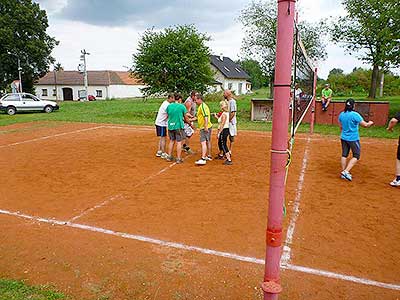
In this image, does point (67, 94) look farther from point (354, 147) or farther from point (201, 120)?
point (354, 147)

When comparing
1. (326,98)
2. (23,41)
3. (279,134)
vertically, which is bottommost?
(279,134)

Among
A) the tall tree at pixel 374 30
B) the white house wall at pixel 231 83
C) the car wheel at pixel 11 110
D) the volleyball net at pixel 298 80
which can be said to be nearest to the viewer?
the volleyball net at pixel 298 80

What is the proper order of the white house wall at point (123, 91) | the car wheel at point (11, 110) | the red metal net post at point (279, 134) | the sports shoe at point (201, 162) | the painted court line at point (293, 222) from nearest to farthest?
the red metal net post at point (279, 134) < the painted court line at point (293, 222) < the sports shoe at point (201, 162) < the car wheel at point (11, 110) < the white house wall at point (123, 91)

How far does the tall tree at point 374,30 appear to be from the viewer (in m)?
16.3

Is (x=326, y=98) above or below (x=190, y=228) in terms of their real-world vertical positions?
above

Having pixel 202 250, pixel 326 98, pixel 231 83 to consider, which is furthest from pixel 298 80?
pixel 231 83

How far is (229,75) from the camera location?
55062 mm

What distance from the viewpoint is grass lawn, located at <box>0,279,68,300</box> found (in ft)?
11.0

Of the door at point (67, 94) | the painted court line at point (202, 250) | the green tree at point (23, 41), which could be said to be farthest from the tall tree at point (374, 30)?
the door at point (67, 94)

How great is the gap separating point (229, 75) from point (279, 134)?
54417 millimetres

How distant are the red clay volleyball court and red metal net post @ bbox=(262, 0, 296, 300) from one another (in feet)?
3.82

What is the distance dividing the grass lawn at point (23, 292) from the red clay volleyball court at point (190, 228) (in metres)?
0.13

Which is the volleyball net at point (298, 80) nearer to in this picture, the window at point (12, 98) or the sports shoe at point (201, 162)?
the sports shoe at point (201, 162)

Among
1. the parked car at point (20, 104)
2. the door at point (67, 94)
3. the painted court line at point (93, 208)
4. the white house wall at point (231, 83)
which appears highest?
the white house wall at point (231, 83)
